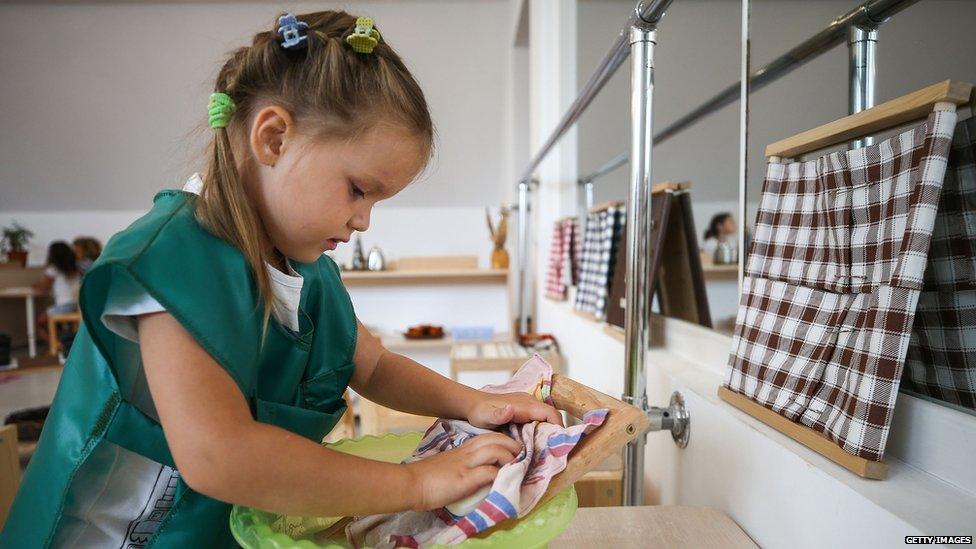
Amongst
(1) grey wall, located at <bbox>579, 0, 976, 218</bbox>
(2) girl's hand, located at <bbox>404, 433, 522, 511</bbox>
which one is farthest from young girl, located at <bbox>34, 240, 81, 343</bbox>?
(2) girl's hand, located at <bbox>404, 433, 522, 511</bbox>

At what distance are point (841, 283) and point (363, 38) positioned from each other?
1.92 ft

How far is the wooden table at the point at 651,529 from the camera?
71cm

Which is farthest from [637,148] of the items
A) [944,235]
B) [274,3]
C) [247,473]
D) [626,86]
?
[274,3]

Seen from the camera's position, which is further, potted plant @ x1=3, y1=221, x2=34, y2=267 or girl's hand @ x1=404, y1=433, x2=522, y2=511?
potted plant @ x1=3, y1=221, x2=34, y2=267

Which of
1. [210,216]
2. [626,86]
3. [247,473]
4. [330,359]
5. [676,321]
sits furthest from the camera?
[626,86]

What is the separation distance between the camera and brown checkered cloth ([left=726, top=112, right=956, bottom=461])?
58 centimetres

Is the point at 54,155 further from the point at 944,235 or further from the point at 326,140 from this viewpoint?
the point at 944,235

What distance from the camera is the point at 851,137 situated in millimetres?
708

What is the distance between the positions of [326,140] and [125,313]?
246mm

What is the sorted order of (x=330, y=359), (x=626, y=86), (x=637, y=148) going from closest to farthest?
(x=330, y=359)
(x=637, y=148)
(x=626, y=86)

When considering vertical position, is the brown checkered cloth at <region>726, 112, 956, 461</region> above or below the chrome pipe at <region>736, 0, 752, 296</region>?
below

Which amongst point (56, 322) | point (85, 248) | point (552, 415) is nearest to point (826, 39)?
point (552, 415)

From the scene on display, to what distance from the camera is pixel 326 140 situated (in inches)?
25.0

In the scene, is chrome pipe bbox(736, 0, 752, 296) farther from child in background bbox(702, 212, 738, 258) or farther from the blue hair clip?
child in background bbox(702, 212, 738, 258)
